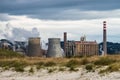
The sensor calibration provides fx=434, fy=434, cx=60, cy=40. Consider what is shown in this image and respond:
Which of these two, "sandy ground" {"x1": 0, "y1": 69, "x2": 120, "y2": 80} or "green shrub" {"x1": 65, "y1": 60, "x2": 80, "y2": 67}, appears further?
"green shrub" {"x1": 65, "y1": 60, "x2": 80, "y2": 67}

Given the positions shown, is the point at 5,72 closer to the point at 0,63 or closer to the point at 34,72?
the point at 34,72

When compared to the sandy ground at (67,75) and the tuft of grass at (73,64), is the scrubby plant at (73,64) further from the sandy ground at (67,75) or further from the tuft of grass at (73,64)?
the sandy ground at (67,75)

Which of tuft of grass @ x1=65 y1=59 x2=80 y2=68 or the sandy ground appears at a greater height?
tuft of grass @ x1=65 y1=59 x2=80 y2=68

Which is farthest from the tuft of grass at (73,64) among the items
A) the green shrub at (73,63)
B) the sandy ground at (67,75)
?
the sandy ground at (67,75)

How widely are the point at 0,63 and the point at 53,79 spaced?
29.2 meters

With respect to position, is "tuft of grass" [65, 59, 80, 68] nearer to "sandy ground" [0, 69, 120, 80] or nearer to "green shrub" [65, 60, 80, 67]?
"green shrub" [65, 60, 80, 67]

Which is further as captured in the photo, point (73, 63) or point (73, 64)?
Result: point (73, 63)

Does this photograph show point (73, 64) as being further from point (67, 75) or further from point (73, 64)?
point (67, 75)

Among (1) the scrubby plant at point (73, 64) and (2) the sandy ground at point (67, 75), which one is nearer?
(2) the sandy ground at point (67, 75)

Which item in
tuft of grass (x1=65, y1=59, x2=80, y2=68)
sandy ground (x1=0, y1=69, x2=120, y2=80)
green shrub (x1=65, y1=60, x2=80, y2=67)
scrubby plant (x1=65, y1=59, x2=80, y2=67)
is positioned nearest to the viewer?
sandy ground (x1=0, y1=69, x2=120, y2=80)

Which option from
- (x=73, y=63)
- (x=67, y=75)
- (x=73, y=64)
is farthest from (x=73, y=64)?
(x=67, y=75)

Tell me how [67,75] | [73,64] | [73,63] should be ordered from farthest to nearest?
[73,63] → [73,64] → [67,75]

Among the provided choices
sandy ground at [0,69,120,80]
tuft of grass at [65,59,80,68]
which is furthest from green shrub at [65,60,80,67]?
sandy ground at [0,69,120,80]

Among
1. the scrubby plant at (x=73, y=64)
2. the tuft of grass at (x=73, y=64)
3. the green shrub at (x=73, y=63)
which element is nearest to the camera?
the scrubby plant at (x=73, y=64)
